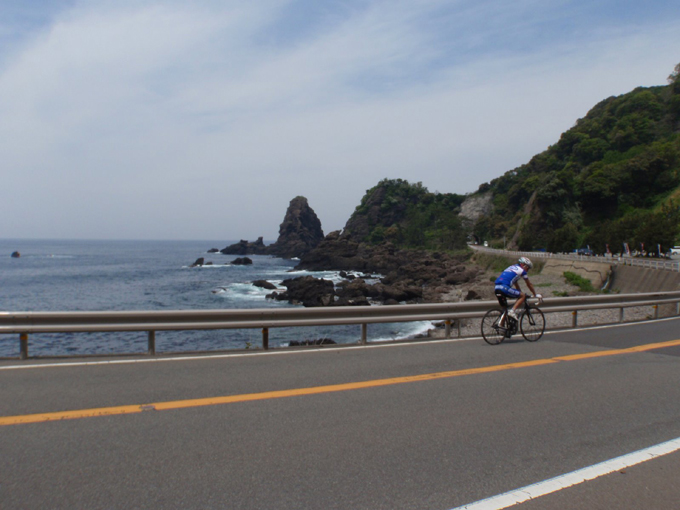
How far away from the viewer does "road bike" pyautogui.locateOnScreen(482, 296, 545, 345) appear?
9906 mm

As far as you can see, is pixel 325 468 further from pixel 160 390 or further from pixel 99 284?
pixel 99 284

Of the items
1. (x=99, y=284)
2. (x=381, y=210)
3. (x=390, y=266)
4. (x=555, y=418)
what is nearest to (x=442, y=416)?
(x=555, y=418)

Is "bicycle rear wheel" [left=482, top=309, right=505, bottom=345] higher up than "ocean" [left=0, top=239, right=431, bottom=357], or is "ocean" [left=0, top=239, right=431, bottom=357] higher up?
"bicycle rear wheel" [left=482, top=309, right=505, bottom=345]

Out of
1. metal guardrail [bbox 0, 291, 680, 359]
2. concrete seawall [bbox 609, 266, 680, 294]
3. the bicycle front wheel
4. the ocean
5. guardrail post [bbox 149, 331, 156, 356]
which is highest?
metal guardrail [bbox 0, 291, 680, 359]

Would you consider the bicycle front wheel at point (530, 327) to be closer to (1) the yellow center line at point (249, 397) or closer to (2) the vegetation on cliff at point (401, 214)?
(1) the yellow center line at point (249, 397)

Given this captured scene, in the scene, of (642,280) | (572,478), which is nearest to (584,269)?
Result: (642,280)

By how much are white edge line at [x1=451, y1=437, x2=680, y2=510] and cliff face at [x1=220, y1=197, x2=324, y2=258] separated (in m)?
132

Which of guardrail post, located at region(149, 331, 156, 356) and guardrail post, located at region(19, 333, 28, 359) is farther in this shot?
guardrail post, located at region(149, 331, 156, 356)

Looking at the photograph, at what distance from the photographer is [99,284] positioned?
62.9m

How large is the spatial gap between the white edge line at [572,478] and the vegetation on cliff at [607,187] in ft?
150

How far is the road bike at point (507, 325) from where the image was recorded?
991 cm

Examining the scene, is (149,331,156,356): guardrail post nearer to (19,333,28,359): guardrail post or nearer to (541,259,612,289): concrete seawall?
(19,333,28,359): guardrail post

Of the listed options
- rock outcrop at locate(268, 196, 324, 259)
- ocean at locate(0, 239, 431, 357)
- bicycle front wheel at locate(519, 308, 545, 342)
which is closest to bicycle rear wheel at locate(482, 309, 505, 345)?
bicycle front wheel at locate(519, 308, 545, 342)

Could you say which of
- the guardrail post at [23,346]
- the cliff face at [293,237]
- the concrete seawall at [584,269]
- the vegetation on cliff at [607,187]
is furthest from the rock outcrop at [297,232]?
the guardrail post at [23,346]
